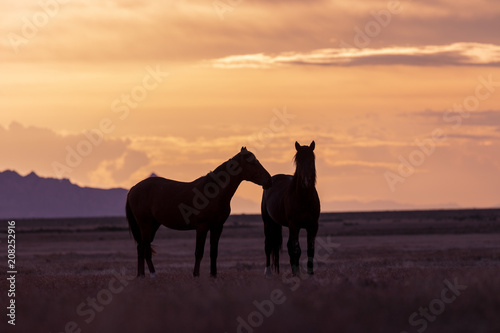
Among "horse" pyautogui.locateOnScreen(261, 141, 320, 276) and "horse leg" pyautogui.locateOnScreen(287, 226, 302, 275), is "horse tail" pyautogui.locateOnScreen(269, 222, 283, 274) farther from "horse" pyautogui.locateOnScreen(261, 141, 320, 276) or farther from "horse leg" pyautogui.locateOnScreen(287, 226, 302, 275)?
"horse leg" pyautogui.locateOnScreen(287, 226, 302, 275)

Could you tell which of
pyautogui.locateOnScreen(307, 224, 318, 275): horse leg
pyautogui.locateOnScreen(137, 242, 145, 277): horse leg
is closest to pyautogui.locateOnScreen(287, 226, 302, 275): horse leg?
pyautogui.locateOnScreen(307, 224, 318, 275): horse leg

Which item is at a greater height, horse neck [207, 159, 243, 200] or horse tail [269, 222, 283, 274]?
horse neck [207, 159, 243, 200]

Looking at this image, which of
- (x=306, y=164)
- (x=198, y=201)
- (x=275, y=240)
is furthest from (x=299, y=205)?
(x=275, y=240)

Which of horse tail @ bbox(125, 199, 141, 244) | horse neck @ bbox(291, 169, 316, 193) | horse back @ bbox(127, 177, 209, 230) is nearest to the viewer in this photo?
horse neck @ bbox(291, 169, 316, 193)

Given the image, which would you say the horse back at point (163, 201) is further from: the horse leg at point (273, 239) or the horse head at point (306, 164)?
the horse leg at point (273, 239)

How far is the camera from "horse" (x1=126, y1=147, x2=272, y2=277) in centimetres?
1934

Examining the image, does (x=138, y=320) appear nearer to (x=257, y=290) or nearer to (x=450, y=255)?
(x=257, y=290)

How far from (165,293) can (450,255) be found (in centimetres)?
2446

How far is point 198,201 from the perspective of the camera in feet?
64.3

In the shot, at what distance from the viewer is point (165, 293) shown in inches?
622

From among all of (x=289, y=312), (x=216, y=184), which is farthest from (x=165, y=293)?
(x=216, y=184)

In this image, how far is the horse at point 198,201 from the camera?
19.3m

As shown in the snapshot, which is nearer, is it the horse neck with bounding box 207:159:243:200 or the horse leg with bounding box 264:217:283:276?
the horse neck with bounding box 207:159:243:200

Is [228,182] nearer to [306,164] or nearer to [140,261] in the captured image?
[306,164]
